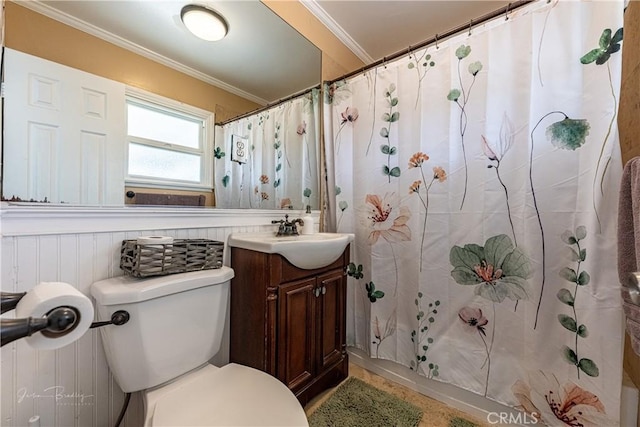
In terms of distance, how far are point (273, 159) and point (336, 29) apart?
1.07 metres

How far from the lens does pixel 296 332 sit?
1131 mm

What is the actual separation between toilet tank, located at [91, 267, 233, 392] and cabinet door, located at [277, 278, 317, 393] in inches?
10.3

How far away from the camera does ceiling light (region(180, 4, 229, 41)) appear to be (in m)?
1.08

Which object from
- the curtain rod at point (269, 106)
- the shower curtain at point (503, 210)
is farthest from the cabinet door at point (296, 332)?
the curtain rod at point (269, 106)

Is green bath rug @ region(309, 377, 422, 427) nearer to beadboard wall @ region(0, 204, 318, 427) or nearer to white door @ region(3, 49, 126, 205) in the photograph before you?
beadboard wall @ region(0, 204, 318, 427)

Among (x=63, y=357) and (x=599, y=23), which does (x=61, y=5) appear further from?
(x=599, y=23)

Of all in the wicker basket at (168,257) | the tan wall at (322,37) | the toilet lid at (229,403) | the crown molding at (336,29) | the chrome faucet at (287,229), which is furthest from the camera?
the crown molding at (336,29)

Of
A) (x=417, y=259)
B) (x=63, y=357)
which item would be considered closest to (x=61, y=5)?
(x=63, y=357)

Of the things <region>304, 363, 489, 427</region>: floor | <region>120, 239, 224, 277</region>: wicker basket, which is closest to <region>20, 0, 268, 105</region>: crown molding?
<region>120, 239, 224, 277</region>: wicker basket

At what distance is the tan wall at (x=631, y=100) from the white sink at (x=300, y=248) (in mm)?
1217

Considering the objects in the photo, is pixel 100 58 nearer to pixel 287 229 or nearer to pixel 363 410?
pixel 287 229

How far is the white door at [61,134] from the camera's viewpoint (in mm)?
725

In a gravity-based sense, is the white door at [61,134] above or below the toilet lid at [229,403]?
above

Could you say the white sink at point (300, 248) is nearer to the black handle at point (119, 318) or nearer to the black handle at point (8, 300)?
the black handle at point (119, 318)
